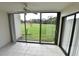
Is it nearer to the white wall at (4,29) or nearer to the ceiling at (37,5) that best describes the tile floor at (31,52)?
the white wall at (4,29)

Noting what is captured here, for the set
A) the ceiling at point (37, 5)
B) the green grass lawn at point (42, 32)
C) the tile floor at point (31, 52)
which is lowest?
the tile floor at point (31, 52)

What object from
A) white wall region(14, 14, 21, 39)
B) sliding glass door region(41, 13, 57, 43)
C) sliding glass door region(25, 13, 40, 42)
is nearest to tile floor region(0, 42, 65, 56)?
sliding glass door region(41, 13, 57, 43)

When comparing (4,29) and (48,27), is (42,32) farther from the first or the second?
(4,29)

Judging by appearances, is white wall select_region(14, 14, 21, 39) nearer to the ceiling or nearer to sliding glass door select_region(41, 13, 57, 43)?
sliding glass door select_region(41, 13, 57, 43)

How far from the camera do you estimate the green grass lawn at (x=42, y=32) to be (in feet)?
18.4

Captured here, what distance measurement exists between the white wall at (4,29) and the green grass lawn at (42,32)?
890mm

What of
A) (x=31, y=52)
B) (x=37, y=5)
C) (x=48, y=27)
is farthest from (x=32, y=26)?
(x=37, y=5)

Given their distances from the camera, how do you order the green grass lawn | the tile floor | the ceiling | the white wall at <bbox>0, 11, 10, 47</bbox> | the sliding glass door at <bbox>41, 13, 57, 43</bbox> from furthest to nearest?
the green grass lawn → the sliding glass door at <bbox>41, 13, 57, 43</bbox> → the white wall at <bbox>0, 11, 10, 47</bbox> → the tile floor → the ceiling

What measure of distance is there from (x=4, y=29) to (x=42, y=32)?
6.72ft

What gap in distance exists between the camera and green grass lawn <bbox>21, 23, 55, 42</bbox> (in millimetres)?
5594

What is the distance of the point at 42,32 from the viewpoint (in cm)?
571

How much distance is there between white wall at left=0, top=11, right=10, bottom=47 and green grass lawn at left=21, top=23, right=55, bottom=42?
2.92 feet

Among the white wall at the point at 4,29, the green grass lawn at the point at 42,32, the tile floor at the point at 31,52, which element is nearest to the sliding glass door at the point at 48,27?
the green grass lawn at the point at 42,32

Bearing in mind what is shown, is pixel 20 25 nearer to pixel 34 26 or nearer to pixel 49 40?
pixel 34 26
